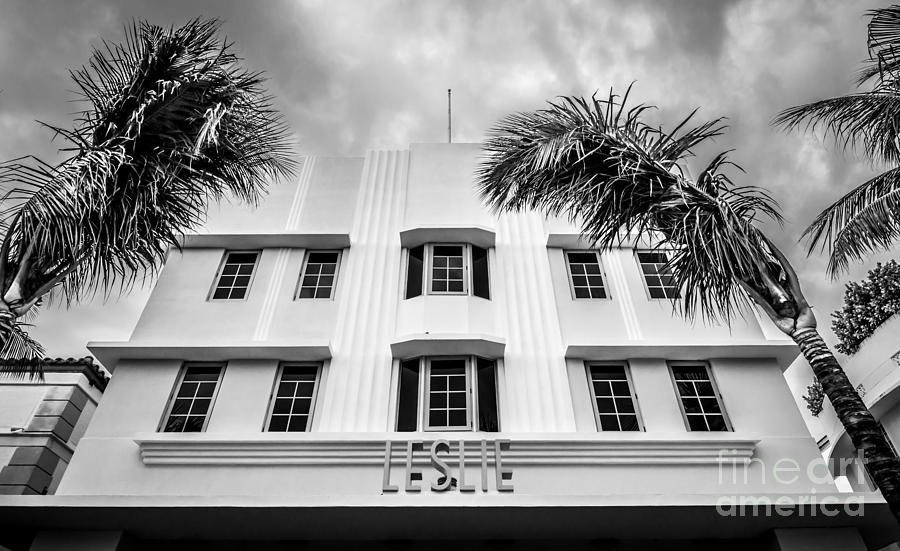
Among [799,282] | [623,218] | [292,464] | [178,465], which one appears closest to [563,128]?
[623,218]

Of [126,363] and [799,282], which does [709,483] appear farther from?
[126,363]

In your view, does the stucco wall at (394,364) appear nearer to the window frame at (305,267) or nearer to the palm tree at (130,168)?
the window frame at (305,267)

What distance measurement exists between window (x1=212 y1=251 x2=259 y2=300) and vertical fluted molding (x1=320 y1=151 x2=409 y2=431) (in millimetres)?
1872

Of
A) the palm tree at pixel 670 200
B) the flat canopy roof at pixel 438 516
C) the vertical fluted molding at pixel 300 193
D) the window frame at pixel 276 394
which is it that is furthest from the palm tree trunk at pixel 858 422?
the vertical fluted molding at pixel 300 193

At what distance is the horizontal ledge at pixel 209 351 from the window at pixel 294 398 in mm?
224

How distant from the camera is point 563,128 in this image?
26.9 feet

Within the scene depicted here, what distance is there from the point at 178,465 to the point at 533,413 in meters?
5.31

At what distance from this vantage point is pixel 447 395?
9258 mm

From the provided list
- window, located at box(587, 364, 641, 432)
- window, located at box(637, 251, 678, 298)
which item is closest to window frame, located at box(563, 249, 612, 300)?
window, located at box(637, 251, 678, 298)

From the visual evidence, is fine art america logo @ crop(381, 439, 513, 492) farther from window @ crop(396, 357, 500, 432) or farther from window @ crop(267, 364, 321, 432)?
window @ crop(267, 364, 321, 432)

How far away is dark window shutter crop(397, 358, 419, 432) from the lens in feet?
29.7

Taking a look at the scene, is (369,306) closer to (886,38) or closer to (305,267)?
(305,267)

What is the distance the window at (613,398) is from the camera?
29.6ft

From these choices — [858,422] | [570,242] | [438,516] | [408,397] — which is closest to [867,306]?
[570,242]
